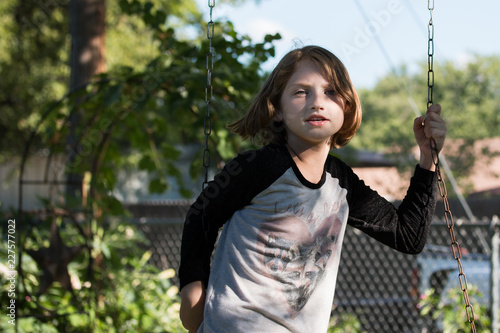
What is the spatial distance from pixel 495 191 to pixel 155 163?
→ 12.0m

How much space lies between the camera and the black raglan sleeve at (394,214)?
Answer: 1698 mm

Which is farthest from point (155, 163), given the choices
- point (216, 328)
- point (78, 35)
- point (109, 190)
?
point (216, 328)

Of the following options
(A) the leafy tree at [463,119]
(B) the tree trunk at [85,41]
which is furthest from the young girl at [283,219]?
(A) the leafy tree at [463,119]

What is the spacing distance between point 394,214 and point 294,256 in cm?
40

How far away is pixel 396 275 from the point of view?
6.46m

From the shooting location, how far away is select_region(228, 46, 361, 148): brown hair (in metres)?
1.60

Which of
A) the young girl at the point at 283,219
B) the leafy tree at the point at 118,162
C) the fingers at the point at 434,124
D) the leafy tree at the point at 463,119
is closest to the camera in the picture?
the young girl at the point at 283,219

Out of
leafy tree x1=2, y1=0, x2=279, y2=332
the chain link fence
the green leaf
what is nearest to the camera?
the green leaf

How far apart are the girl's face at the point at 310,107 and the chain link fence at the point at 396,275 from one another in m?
2.51

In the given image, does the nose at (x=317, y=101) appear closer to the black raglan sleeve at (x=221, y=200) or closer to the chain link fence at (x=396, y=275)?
the black raglan sleeve at (x=221, y=200)

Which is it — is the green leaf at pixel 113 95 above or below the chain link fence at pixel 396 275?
above

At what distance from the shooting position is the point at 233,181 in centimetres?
153

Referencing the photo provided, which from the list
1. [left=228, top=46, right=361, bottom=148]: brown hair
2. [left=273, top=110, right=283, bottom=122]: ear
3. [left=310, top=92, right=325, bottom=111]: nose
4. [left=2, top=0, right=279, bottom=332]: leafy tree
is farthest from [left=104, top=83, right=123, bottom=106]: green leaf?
[left=310, top=92, right=325, bottom=111]: nose

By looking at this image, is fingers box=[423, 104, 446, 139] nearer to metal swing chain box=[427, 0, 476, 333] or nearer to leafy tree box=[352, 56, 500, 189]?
metal swing chain box=[427, 0, 476, 333]
